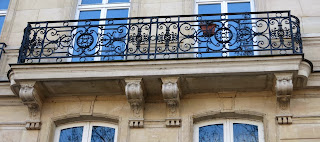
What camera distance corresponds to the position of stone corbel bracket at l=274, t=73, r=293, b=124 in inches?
328

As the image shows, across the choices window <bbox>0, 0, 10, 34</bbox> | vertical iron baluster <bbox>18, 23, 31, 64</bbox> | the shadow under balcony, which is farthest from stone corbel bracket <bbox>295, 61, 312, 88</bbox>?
window <bbox>0, 0, 10, 34</bbox>

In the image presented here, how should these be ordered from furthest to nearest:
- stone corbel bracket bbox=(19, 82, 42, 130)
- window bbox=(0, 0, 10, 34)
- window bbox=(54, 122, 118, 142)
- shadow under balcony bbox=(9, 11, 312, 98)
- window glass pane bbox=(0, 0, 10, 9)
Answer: window glass pane bbox=(0, 0, 10, 9) < window bbox=(0, 0, 10, 34) < window bbox=(54, 122, 118, 142) < stone corbel bracket bbox=(19, 82, 42, 130) < shadow under balcony bbox=(9, 11, 312, 98)

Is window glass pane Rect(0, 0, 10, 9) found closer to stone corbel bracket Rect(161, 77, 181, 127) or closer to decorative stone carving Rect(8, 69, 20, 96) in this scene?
decorative stone carving Rect(8, 69, 20, 96)

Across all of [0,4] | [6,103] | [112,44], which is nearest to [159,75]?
[112,44]

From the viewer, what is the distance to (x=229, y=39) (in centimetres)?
895

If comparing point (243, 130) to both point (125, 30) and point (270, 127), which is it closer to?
point (270, 127)

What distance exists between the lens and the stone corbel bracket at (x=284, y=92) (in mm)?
8344

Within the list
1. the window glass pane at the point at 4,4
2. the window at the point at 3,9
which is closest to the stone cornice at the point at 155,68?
the window at the point at 3,9

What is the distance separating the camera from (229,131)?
28.5 feet

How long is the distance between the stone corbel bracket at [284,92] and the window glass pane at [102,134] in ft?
8.52

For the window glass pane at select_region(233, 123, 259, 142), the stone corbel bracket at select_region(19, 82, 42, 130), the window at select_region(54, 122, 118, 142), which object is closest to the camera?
the window glass pane at select_region(233, 123, 259, 142)

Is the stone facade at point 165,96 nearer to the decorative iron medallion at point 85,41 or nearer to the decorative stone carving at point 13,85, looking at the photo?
the decorative stone carving at point 13,85

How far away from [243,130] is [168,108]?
1202mm

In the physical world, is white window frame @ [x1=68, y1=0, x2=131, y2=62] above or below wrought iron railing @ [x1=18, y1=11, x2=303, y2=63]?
above
